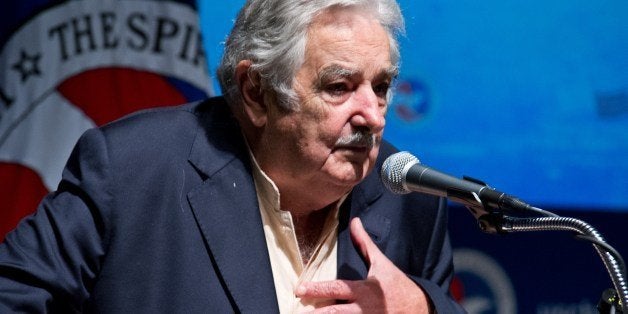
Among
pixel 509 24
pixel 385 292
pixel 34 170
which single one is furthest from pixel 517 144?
pixel 34 170

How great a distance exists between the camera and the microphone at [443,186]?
1.62 metres

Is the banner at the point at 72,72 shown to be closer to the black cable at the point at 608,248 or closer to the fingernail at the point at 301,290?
the fingernail at the point at 301,290

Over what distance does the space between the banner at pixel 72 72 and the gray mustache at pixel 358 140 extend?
3.60 feet

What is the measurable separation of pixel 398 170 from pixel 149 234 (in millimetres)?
555

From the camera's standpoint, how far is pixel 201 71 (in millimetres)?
3035

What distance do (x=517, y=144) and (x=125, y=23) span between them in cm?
124

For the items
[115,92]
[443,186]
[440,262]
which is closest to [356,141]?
[443,186]

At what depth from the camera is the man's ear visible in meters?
2.15

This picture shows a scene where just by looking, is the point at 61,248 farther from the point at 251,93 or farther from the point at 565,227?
the point at 565,227

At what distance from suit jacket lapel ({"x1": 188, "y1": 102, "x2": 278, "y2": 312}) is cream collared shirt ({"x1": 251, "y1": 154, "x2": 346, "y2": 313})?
6 cm

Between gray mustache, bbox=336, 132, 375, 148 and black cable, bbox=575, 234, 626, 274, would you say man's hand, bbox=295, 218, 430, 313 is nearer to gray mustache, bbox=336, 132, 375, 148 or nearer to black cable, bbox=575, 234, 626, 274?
gray mustache, bbox=336, 132, 375, 148

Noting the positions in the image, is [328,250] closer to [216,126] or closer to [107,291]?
[216,126]

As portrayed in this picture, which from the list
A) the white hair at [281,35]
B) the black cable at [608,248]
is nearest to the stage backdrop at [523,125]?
the white hair at [281,35]

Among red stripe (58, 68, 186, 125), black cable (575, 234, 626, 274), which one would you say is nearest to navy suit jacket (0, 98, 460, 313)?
black cable (575, 234, 626, 274)
